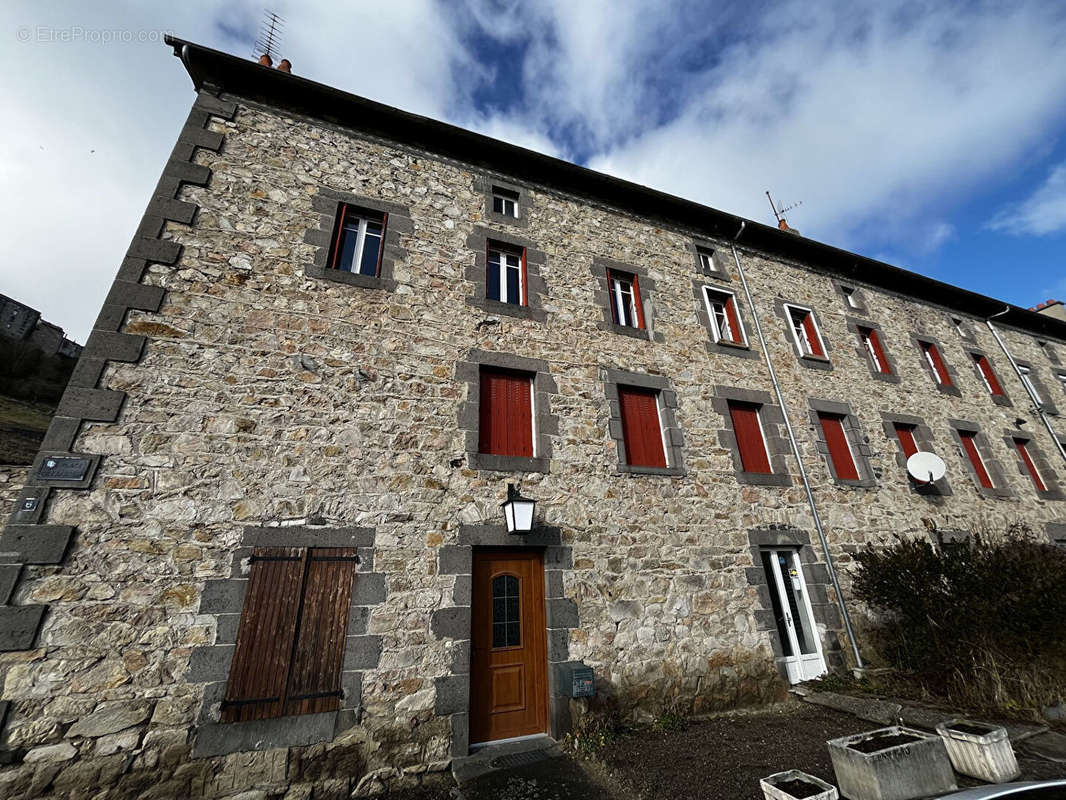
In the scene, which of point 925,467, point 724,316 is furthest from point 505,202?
point 925,467

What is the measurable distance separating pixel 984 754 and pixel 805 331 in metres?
7.89

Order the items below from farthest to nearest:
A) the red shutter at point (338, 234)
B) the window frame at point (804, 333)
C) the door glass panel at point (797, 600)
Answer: the window frame at point (804, 333), the door glass panel at point (797, 600), the red shutter at point (338, 234)

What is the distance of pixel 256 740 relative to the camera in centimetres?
388

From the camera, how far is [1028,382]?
1199cm

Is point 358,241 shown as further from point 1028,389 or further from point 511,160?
point 1028,389

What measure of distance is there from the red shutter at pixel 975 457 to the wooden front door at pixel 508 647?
10.7 metres

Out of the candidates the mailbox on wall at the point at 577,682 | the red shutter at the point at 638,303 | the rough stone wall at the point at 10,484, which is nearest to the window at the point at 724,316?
the red shutter at the point at 638,303

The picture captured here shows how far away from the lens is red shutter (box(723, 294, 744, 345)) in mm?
8555

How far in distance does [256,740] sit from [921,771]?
5540 mm

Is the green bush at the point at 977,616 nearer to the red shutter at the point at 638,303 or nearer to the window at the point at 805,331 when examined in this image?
the window at the point at 805,331

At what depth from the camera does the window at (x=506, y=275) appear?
23.1ft

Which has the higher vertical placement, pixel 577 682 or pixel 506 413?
pixel 506 413

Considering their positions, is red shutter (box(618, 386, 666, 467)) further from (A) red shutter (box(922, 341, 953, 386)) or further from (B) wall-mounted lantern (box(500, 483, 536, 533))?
(A) red shutter (box(922, 341, 953, 386))

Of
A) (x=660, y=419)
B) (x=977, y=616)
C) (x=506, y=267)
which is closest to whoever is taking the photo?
(x=977, y=616)
